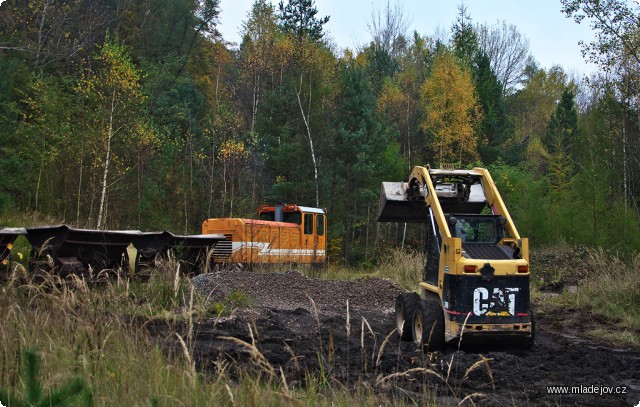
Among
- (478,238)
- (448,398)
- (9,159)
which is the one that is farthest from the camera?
(9,159)

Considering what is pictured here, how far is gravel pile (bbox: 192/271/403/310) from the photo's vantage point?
42.3ft

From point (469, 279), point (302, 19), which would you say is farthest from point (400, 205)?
point (302, 19)

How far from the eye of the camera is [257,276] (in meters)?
15.0

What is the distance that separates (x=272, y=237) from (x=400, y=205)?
1219cm

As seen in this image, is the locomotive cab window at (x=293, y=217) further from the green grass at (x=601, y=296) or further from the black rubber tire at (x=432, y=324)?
the black rubber tire at (x=432, y=324)

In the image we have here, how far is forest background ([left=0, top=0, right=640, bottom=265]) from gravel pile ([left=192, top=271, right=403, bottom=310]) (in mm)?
5302

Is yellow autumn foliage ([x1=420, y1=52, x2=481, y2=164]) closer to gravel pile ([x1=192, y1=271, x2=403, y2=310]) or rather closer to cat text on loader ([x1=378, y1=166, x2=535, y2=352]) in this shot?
gravel pile ([x1=192, y1=271, x2=403, y2=310])

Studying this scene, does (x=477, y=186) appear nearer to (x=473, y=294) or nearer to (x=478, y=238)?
(x=478, y=238)

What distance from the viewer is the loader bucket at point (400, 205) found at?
1096 centimetres

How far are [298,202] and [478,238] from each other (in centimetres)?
2481

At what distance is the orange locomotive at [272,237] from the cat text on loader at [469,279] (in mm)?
10639

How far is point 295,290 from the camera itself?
1474 centimetres

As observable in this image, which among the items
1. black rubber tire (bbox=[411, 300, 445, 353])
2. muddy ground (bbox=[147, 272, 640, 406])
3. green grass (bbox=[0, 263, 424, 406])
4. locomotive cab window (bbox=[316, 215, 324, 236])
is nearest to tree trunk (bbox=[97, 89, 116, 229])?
locomotive cab window (bbox=[316, 215, 324, 236])

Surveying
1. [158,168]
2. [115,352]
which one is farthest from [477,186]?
[158,168]
